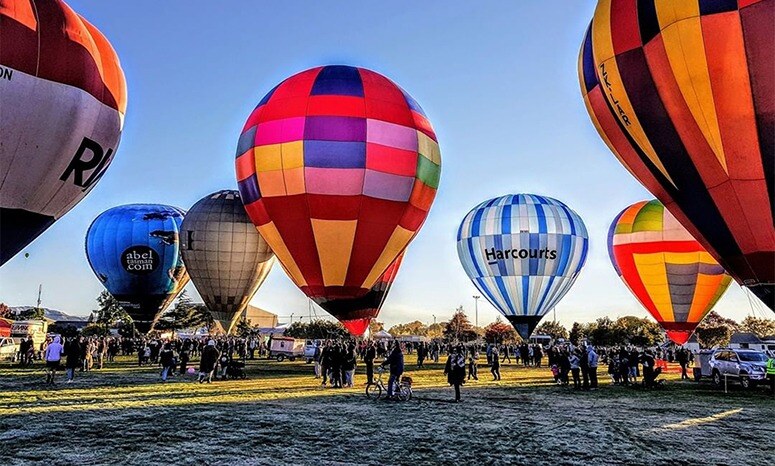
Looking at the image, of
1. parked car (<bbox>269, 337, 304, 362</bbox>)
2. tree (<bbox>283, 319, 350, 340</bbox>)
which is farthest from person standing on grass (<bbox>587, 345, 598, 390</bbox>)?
tree (<bbox>283, 319, 350, 340</bbox>)

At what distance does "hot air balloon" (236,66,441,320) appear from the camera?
18094 millimetres

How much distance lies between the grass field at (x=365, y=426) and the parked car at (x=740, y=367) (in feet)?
4.85

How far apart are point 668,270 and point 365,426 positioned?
22.6 m

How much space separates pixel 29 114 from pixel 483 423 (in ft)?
33.4

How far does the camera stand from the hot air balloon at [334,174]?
1809 cm

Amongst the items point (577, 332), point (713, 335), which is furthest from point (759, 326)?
point (577, 332)

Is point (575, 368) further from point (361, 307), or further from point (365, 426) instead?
point (365, 426)

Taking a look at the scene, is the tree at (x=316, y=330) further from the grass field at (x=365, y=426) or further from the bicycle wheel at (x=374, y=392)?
the grass field at (x=365, y=426)

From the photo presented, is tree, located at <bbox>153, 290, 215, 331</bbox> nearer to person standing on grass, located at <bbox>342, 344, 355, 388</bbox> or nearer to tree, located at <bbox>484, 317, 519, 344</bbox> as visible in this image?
tree, located at <bbox>484, 317, 519, 344</bbox>

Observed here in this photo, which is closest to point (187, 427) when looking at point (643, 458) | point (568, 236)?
point (643, 458)

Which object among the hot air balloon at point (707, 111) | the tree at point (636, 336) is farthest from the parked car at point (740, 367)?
the tree at point (636, 336)

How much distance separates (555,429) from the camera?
991 centimetres

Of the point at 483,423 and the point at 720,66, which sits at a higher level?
the point at 720,66

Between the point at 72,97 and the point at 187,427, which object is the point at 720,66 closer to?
the point at 187,427
